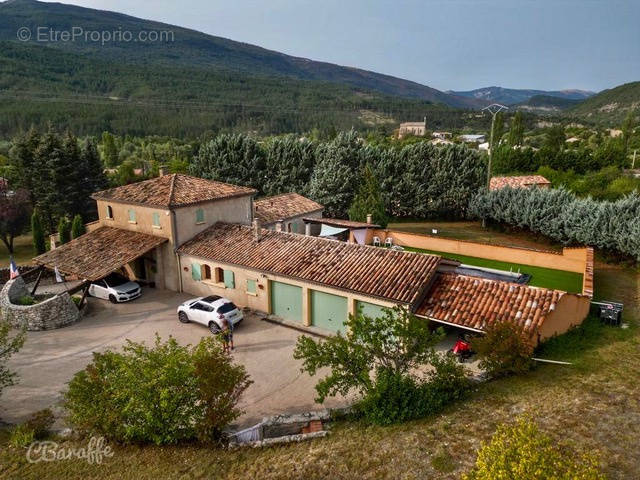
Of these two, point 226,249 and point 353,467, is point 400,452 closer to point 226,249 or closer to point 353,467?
point 353,467

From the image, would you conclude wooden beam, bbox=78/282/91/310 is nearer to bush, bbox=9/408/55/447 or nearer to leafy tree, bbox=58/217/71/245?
bush, bbox=9/408/55/447

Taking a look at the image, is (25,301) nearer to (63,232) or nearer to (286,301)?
(286,301)

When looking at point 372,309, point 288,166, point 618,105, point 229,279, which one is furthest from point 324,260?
point 618,105

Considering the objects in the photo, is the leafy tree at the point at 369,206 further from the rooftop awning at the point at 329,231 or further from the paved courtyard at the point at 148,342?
the paved courtyard at the point at 148,342

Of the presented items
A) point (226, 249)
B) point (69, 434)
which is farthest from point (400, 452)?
point (226, 249)

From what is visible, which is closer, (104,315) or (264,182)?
(104,315)

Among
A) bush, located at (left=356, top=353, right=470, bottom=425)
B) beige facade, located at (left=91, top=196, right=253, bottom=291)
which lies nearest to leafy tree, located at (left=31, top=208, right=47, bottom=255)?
beige facade, located at (left=91, top=196, right=253, bottom=291)
